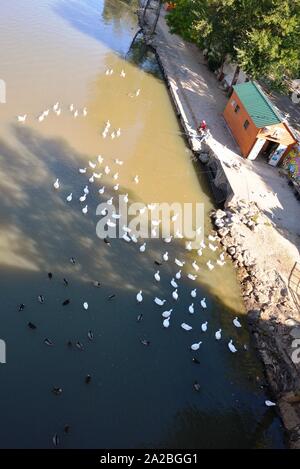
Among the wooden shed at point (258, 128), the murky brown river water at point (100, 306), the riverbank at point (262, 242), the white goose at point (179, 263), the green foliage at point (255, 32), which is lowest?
the murky brown river water at point (100, 306)

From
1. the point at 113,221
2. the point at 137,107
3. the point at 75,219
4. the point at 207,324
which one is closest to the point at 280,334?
the point at 207,324

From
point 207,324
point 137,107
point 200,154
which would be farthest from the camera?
point 137,107

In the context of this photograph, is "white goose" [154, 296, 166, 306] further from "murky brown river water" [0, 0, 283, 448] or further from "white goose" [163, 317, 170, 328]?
"white goose" [163, 317, 170, 328]

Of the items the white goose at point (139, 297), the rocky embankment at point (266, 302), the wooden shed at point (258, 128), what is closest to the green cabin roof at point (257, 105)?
the wooden shed at point (258, 128)

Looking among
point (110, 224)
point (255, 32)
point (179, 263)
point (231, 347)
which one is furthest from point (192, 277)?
point (255, 32)

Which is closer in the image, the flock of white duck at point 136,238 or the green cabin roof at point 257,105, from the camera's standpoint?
the flock of white duck at point 136,238

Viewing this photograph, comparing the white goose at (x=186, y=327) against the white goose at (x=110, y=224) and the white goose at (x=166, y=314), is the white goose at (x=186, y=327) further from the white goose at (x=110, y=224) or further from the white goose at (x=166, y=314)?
the white goose at (x=110, y=224)

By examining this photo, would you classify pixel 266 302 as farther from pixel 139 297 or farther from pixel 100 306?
pixel 100 306

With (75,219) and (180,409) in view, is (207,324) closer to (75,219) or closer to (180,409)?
(180,409)
